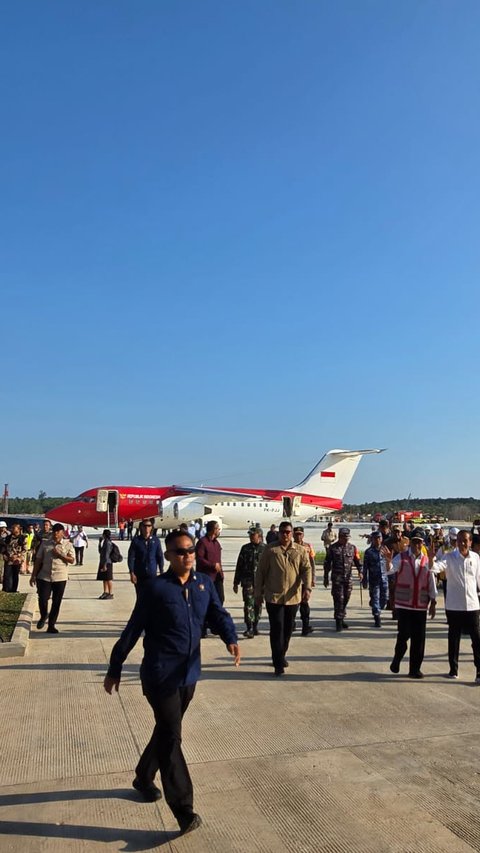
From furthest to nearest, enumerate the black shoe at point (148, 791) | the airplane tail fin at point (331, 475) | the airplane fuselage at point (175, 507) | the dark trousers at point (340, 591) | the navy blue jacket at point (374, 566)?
the airplane tail fin at point (331, 475) → the airplane fuselage at point (175, 507) → the navy blue jacket at point (374, 566) → the dark trousers at point (340, 591) → the black shoe at point (148, 791)

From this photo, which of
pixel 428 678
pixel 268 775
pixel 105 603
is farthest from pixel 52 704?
pixel 105 603

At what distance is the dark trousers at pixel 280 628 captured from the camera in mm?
7832

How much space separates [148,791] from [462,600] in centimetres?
476

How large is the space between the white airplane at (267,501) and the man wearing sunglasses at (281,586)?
101 feet

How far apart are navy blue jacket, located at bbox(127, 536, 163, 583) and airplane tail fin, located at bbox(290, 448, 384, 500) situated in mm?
33861

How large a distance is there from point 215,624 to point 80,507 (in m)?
34.2

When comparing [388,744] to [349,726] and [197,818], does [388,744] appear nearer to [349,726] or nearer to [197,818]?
[349,726]

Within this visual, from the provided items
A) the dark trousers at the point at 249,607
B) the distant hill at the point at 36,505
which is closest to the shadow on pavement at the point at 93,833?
the dark trousers at the point at 249,607

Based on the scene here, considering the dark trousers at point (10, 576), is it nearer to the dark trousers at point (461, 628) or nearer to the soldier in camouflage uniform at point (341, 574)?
the soldier in camouflage uniform at point (341, 574)

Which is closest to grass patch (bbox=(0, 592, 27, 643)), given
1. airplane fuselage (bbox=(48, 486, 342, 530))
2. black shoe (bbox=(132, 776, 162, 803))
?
black shoe (bbox=(132, 776, 162, 803))

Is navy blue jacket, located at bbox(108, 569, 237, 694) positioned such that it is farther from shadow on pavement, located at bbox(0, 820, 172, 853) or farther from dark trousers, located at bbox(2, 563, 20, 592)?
dark trousers, located at bbox(2, 563, 20, 592)

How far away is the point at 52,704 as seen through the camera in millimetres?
6574

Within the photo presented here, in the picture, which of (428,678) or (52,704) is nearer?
(52,704)

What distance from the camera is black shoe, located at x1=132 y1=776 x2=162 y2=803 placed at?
172 inches
